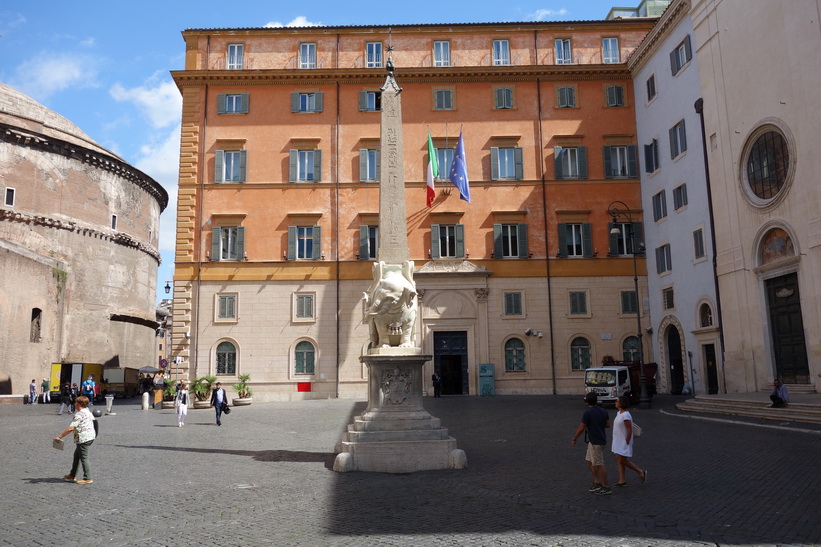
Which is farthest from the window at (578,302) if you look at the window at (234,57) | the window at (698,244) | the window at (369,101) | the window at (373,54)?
the window at (234,57)

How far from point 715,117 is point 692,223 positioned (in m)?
4.36

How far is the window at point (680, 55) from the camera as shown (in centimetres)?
2764

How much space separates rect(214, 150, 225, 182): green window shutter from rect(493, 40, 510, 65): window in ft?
46.8

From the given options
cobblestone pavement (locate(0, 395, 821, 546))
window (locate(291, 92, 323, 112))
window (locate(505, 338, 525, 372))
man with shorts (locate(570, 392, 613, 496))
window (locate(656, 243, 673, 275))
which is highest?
window (locate(291, 92, 323, 112))

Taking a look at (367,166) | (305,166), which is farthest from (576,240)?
(305,166)

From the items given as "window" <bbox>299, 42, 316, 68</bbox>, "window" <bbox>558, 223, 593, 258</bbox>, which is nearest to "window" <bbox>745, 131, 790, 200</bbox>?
"window" <bbox>558, 223, 593, 258</bbox>

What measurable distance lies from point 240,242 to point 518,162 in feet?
45.4

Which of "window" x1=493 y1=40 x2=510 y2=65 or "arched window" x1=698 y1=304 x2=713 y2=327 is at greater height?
"window" x1=493 y1=40 x2=510 y2=65

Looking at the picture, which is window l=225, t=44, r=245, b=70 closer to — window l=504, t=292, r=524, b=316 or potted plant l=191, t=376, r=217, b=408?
potted plant l=191, t=376, r=217, b=408

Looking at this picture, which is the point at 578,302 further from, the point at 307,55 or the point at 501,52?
the point at 307,55

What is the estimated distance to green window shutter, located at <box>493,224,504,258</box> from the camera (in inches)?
1241

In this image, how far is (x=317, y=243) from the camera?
3119 centimetres

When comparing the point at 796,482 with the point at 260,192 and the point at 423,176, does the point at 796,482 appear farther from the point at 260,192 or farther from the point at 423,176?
the point at 260,192

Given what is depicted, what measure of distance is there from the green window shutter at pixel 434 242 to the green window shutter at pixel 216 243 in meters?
9.91
